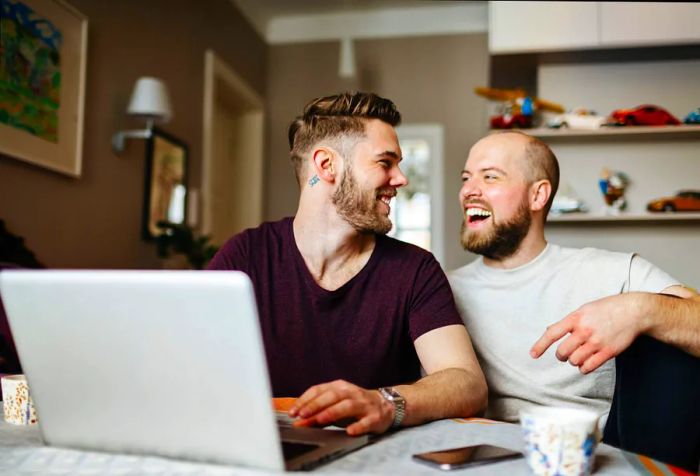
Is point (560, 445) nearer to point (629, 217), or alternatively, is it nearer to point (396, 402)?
point (396, 402)

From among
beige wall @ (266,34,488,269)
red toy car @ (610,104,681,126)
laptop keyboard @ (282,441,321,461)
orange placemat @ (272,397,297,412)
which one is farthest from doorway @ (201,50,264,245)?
laptop keyboard @ (282,441,321,461)

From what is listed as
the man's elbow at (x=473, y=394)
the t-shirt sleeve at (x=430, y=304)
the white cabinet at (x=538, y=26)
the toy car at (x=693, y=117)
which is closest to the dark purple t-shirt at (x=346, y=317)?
the t-shirt sleeve at (x=430, y=304)

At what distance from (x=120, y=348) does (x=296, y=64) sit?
4.84 m

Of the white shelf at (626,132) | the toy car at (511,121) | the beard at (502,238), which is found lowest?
the beard at (502,238)

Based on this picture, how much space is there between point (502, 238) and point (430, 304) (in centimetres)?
53

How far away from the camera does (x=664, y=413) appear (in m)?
1.17

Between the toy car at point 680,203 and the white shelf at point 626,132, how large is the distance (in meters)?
0.29

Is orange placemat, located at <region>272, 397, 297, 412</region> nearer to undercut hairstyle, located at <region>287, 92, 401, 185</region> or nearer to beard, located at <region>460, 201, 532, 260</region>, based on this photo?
undercut hairstyle, located at <region>287, 92, 401, 185</region>

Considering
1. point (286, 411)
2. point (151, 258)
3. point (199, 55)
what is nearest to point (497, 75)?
point (199, 55)

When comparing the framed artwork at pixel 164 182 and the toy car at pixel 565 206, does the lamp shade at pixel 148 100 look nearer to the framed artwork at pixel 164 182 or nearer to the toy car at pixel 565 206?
the framed artwork at pixel 164 182

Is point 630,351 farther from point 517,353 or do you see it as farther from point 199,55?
point 199,55

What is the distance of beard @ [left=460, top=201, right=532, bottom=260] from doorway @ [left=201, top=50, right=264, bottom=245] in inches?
113

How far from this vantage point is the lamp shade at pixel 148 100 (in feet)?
10.1

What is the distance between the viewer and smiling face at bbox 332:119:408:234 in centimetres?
164
